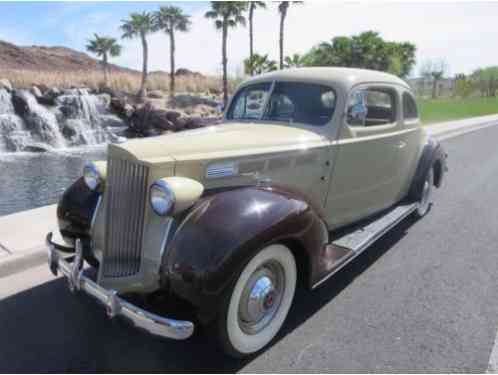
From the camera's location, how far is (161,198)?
92.3 inches

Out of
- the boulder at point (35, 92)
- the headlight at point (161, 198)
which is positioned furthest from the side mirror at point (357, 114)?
the boulder at point (35, 92)

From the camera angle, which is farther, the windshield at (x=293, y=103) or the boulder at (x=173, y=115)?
the boulder at (x=173, y=115)

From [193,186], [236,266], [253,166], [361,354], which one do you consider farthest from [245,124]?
[361,354]

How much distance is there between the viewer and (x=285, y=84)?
12.5 ft

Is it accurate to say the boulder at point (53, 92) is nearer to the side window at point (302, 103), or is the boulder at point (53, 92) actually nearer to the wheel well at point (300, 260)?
the side window at point (302, 103)

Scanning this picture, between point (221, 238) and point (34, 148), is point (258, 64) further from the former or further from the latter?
point (221, 238)

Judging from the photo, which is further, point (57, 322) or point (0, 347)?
point (57, 322)

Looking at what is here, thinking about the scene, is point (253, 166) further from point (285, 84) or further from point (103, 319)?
point (103, 319)

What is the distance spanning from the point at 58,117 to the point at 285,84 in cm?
1936

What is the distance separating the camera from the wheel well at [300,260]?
8.70 ft

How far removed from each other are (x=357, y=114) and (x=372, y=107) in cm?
62

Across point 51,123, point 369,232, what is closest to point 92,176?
point 369,232

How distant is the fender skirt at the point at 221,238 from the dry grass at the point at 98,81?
2431 cm

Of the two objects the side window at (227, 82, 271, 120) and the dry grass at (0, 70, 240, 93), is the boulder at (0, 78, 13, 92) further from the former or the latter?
the side window at (227, 82, 271, 120)
